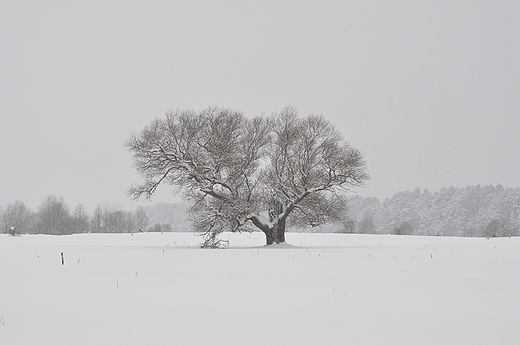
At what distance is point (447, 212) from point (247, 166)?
9040 centimetres

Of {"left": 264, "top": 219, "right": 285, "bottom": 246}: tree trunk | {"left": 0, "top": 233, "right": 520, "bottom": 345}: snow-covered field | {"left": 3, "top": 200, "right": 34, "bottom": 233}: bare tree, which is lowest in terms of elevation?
{"left": 0, "top": 233, "right": 520, "bottom": 345}: snow-covered field

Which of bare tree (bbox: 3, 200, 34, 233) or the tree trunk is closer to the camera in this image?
the tree trunk

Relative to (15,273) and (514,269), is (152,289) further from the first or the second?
(514,269)

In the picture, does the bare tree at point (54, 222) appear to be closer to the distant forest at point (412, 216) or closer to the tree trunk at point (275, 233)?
the distant forest at point (412, 216)

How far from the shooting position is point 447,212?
110 meters

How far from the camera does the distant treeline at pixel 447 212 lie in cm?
10259

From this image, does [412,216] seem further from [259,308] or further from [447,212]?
[259,308]

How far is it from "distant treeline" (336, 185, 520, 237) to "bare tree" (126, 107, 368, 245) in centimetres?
6746

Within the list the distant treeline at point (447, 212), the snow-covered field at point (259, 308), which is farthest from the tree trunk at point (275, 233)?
the distant treeline at point (447, 212)

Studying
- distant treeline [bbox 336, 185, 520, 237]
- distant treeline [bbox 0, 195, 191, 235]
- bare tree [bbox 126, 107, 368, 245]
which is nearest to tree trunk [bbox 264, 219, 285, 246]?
bare tree [bbox 126, 107, 368, 245]

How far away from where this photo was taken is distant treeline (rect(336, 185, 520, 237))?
102588 millimetres

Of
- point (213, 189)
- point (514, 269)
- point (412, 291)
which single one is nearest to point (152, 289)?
point (412, 291)

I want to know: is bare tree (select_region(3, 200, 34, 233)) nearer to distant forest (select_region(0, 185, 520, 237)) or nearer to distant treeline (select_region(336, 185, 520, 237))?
distant forest (select_region(0, 185, 520, 237))

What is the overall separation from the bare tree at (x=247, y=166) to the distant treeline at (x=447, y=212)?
67.5 meters
